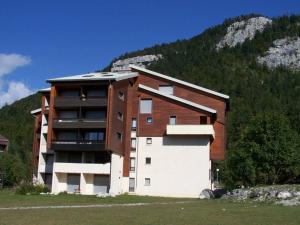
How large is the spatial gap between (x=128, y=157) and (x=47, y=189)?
32.3 feet

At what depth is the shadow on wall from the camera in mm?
54562

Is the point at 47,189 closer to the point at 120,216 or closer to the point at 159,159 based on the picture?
the point at 159,159

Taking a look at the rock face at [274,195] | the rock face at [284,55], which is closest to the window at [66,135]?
the rock face at [274,195]

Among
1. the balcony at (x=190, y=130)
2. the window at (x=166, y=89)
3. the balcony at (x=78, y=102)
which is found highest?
the window at (x=166, y=89)

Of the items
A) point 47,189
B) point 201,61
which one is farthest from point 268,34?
point 47,189

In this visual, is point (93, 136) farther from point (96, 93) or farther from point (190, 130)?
point (190, 130)

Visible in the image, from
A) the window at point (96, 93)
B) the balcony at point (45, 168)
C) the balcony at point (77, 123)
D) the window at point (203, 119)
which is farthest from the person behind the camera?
the balcony at point (45, 168)

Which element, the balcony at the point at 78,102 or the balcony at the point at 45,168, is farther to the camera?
the balcony at the point at 45,168

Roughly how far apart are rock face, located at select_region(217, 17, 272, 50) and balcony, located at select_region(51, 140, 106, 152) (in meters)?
130

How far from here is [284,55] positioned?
168500 millimetres

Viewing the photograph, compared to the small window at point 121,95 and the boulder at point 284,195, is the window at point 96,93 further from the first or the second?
the boulder at point 284,195

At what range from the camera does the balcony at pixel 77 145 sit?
52459 mm

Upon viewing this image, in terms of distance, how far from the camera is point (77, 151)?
180 ft

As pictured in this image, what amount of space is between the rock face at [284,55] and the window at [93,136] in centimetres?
11439
